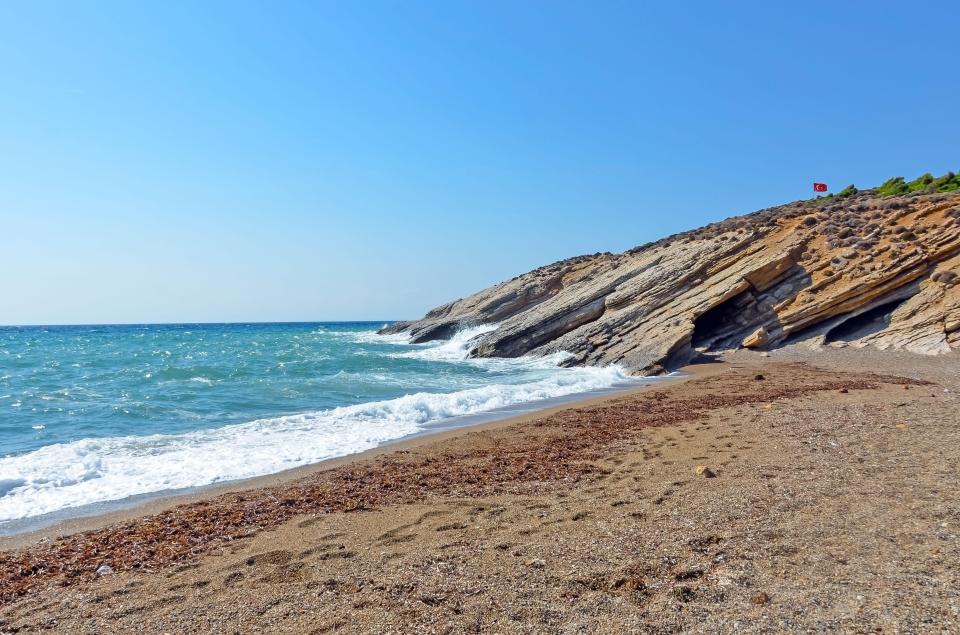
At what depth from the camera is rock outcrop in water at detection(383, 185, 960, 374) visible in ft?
72.0

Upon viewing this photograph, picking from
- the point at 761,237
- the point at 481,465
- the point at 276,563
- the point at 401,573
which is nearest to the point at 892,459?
the point at 481,465

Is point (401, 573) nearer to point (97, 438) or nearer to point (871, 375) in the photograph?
point (97, 438)

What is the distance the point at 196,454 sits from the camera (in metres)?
10.2

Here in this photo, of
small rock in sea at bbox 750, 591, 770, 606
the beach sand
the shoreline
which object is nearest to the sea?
the shoreline

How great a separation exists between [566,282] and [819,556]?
119 feet

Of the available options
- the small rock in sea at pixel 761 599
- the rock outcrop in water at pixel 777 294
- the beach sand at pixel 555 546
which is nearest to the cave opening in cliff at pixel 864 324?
the rock outcrop in water at pixel 777 294

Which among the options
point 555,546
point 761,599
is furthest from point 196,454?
point 761,599

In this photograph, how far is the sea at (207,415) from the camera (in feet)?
28.2

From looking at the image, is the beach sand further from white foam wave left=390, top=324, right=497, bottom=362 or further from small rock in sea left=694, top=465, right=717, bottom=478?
white foam wave left=390, top=324, right=497, bottom=362

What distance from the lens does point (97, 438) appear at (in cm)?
1157

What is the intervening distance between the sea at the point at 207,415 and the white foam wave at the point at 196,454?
3cm

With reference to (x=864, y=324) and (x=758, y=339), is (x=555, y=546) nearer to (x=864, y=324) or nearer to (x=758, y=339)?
(x=758, y=339)

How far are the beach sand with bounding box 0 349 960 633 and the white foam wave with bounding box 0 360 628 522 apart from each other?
1084 mm

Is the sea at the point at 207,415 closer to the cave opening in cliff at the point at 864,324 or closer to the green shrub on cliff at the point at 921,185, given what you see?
the cave opening in cliff at the point at 864,324
